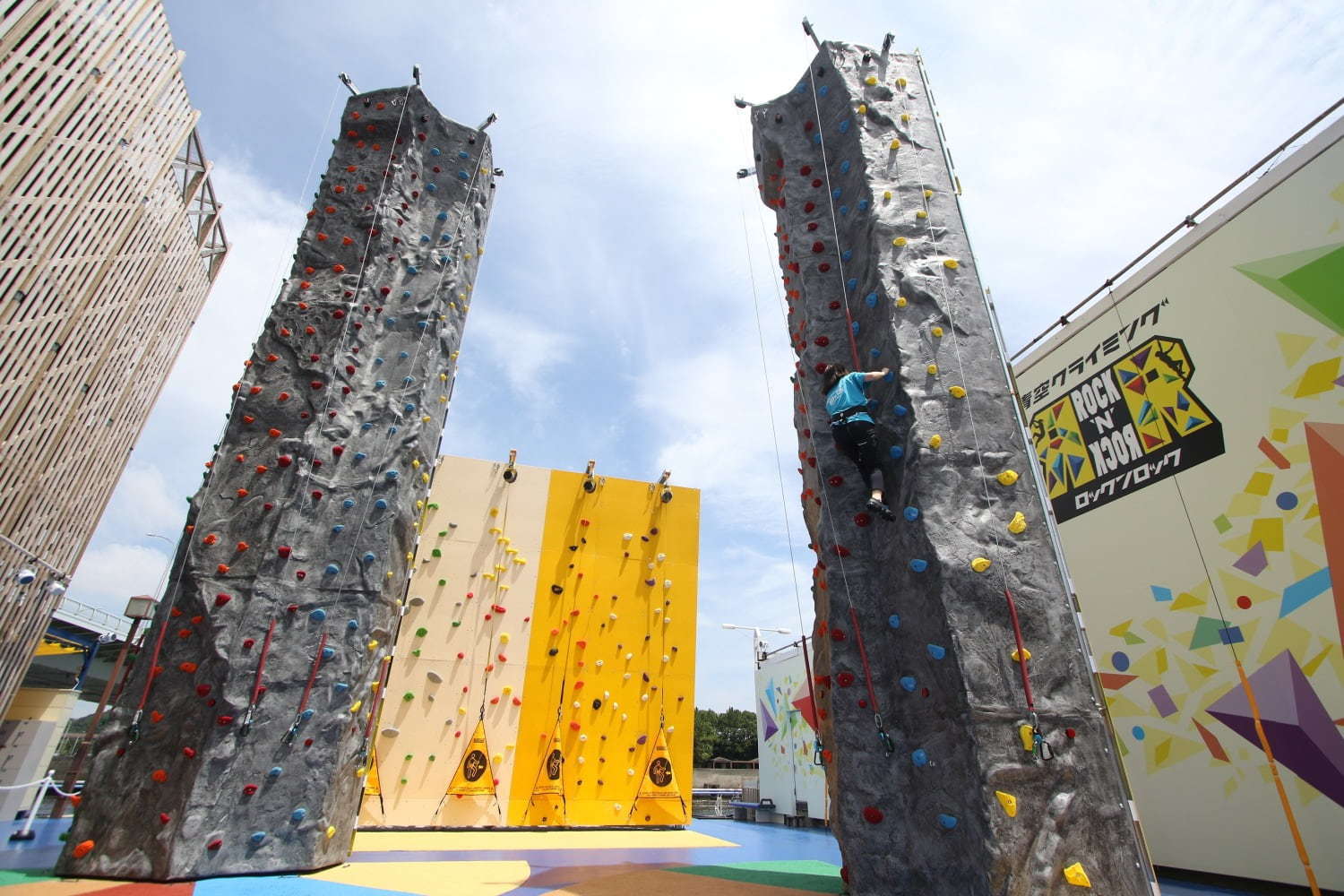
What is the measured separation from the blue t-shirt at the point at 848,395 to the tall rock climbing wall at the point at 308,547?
2.98 metres

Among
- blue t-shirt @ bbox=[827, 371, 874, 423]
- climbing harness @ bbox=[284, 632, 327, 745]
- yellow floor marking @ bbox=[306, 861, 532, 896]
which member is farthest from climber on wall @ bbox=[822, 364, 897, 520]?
climbing harness @ bbox=[284, 632, 327, 745]

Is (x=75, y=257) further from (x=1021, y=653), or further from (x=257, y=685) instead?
(x=1021, y=653)

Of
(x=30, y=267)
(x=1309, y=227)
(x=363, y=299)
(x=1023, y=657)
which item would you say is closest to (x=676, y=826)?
(x=1023, y=657)

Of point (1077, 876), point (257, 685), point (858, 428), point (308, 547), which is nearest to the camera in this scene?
point (1077, 876)

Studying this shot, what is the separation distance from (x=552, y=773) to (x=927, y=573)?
218 inches

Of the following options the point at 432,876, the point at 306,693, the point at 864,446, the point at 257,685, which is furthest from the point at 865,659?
the point at 257,685

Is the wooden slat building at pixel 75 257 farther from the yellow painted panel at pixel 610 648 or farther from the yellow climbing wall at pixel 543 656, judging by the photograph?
the yellow painted panel at pixel 610 648

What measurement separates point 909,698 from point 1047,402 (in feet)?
14.6

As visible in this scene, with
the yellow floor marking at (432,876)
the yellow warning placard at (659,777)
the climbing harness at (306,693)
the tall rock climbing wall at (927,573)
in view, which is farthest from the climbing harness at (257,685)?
the yellow warning placard at (659,777)

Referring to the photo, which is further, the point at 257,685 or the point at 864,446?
the point at 257,685

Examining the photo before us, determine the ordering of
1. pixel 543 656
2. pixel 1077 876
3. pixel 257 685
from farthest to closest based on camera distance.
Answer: pixel 543 656, pixel 257 685, pixel 1077 876

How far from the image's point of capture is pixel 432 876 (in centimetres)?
343

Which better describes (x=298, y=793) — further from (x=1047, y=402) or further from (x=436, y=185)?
(x=1047, y=402)

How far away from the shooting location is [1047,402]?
6184 millimetres
